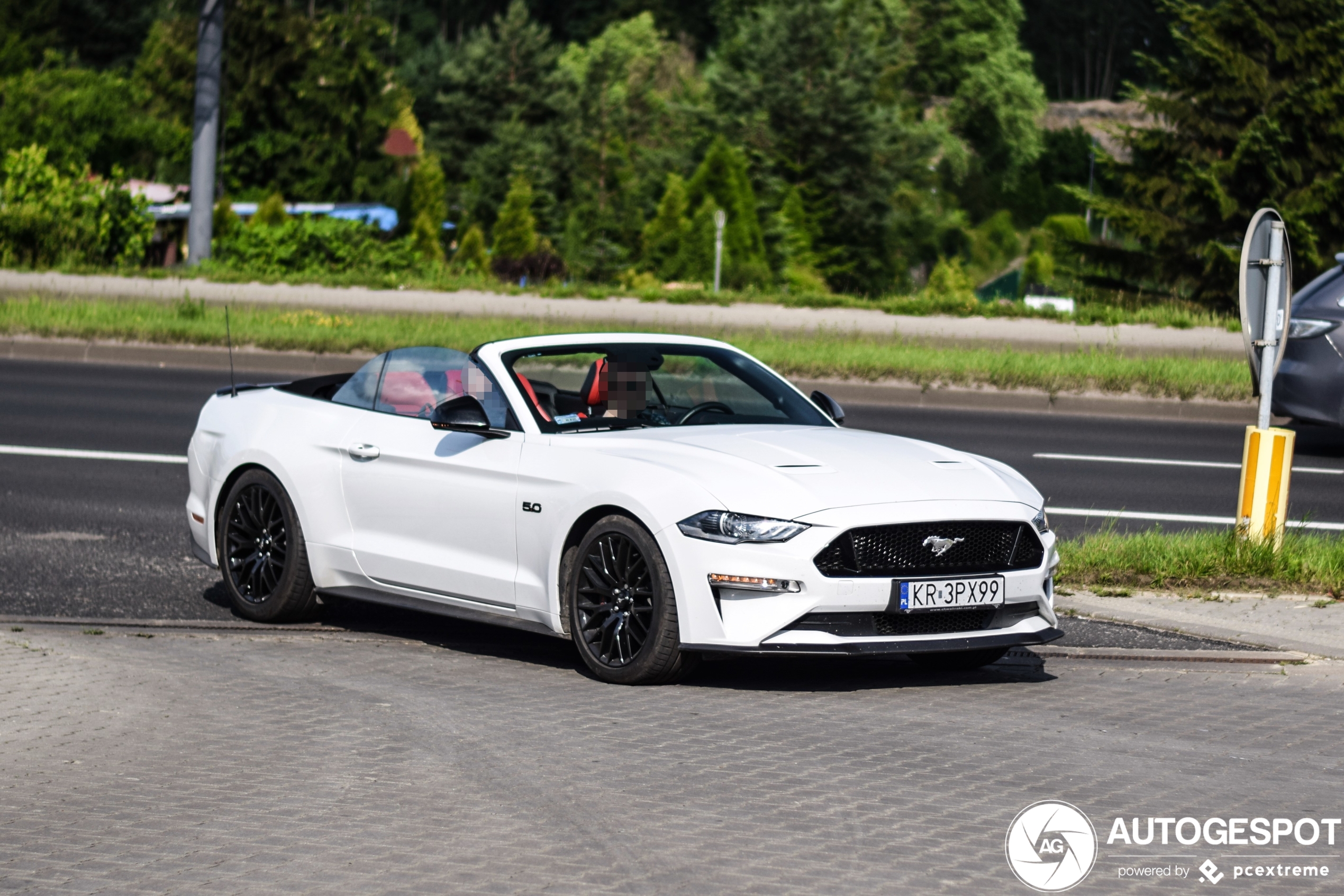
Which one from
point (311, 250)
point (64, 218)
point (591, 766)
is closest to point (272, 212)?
point (311, 250)

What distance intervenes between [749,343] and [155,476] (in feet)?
39.3

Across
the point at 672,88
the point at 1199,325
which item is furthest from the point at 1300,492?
the point at 672,88

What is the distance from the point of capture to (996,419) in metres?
18.8

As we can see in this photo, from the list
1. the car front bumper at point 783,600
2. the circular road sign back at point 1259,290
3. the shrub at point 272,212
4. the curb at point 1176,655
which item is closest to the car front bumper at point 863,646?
the car front bumper at point 783,600

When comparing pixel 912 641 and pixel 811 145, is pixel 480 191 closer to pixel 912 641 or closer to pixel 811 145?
pixel 811 145

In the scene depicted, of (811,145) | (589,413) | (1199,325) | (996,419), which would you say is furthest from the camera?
(811,145)

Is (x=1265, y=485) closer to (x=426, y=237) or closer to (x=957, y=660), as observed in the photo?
(x=957, y=660)

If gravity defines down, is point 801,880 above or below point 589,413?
below

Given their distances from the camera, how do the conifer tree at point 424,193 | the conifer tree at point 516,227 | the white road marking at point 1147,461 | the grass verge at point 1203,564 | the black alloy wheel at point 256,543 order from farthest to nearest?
the conifer tree at point 424,193 → the conifer tree at point 516,227 → the white road marking at point 1147,461 → the grass verge at point 1203,564 → the black alloy wheel at point 256,543

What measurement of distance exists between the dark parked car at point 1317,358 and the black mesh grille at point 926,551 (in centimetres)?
906

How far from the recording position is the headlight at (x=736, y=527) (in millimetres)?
6410

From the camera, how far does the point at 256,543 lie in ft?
27.3

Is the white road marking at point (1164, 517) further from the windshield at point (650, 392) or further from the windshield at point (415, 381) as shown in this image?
the windshield at point (415, 381)

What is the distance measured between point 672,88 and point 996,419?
55227mm
